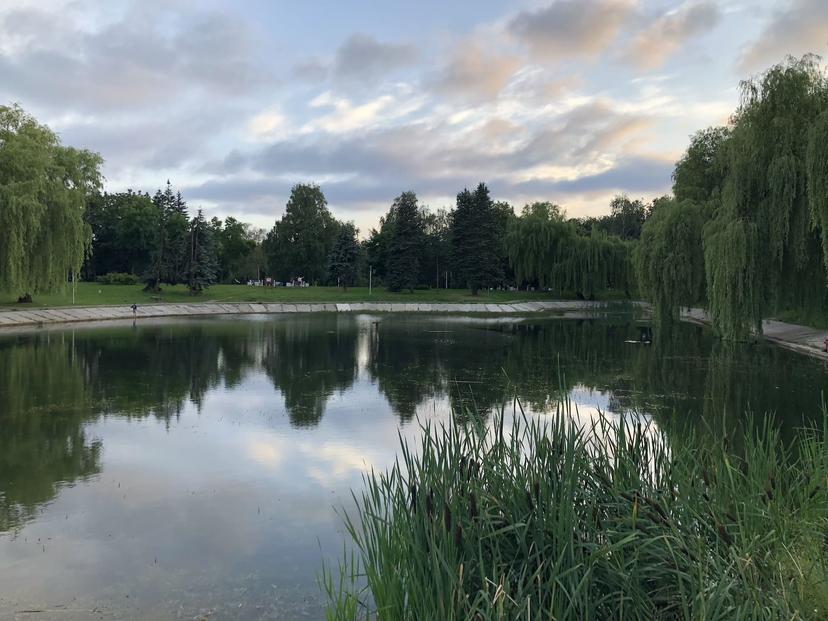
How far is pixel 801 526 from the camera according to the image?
4293 mm

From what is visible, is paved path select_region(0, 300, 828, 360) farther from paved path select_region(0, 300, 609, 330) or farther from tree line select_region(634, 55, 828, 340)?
tree line select_region(634, 55, 828, 340)

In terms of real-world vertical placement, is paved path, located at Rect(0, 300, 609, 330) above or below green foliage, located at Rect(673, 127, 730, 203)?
below

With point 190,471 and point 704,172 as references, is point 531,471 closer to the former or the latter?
point 190,471

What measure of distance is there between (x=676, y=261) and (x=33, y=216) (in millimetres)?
29329

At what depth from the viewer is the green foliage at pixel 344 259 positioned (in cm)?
6488

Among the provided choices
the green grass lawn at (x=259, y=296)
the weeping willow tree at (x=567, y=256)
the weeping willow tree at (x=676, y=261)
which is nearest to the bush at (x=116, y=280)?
the green grass lawn at (x=259, y=296)

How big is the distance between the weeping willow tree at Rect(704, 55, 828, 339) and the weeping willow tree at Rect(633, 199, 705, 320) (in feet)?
34.1

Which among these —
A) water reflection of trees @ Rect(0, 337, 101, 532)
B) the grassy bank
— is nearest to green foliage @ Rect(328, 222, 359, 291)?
water reflection of trees @ Rect(0, 337, 101, 532)

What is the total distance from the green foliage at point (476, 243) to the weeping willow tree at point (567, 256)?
384 centimetres

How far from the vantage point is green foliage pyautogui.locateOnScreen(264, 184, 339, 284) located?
70.1 m

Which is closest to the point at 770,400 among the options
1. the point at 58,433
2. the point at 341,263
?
the point at 58,433

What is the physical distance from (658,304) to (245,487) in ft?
82.0

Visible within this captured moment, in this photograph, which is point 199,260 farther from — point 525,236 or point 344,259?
point 525,236

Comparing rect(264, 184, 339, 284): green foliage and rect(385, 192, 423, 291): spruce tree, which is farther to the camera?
rect(264, 184, 339, 284): green foliage
